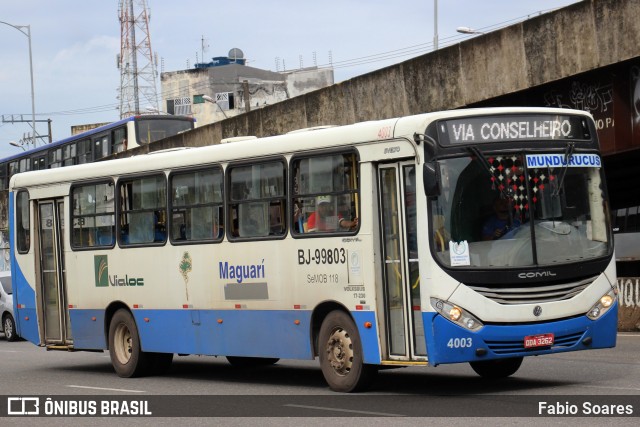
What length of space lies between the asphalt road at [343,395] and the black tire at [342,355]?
0.70 feet

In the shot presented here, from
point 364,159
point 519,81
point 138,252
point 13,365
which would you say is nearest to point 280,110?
point 519,81

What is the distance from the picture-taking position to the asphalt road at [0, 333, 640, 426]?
11.4m

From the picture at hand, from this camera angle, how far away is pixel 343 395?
1343 centimetres

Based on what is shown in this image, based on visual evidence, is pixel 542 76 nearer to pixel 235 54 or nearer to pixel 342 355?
pixel 342 355

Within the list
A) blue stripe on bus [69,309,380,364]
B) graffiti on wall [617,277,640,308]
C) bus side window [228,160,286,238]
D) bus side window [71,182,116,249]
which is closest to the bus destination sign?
blue stripe on bus [69,309,380,364]

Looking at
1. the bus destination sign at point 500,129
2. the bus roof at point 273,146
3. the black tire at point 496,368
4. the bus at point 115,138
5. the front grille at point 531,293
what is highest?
the bus at point 115,138

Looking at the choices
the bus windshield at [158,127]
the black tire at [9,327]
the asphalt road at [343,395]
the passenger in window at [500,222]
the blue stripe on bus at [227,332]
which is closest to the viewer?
the asphalt road at [343,395]

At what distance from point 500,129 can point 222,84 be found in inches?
3463

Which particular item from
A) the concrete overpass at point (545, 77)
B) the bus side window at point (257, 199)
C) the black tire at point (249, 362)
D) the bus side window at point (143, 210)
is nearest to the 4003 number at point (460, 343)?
the bus side window at point (257, 199)

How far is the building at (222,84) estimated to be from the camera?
310 ft

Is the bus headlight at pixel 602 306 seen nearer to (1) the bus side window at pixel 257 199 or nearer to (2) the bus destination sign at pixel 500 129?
(2) the bus destination sign at pixel 500 129

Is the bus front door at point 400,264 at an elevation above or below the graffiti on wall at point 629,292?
above

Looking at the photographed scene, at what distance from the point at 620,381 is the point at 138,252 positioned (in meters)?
7.06

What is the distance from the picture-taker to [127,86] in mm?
94125
